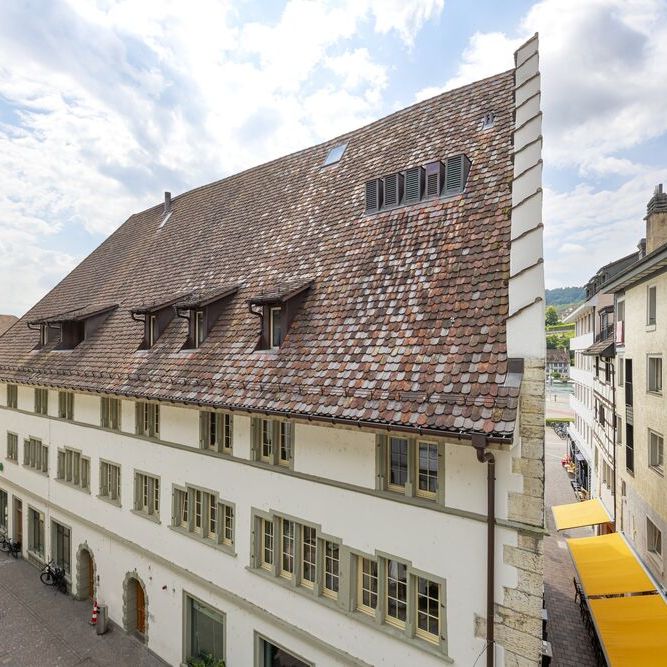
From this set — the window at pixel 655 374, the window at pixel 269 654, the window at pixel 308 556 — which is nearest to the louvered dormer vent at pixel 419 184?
the window at pixel 308 556

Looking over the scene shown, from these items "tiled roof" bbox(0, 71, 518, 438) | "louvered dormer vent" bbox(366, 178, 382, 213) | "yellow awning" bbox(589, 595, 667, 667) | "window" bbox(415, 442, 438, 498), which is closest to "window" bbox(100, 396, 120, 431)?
"tiled roof" bbox(0, 71, 518, 438)

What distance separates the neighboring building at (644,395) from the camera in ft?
50.6

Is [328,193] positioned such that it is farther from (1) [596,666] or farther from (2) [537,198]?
(1) [596,666]

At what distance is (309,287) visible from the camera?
455 inches

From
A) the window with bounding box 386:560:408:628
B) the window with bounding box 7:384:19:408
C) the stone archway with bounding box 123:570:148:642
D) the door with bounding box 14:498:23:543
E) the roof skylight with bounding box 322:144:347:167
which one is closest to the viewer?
the window with bounding box 386:560:408:628

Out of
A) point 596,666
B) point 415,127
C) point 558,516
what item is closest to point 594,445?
point 558,516

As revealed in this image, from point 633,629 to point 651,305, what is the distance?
10.5m

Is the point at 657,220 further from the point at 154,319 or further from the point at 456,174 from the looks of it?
the point at 154,319

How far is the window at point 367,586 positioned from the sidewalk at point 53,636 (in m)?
8.27

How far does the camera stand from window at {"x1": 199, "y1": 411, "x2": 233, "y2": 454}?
11883mm

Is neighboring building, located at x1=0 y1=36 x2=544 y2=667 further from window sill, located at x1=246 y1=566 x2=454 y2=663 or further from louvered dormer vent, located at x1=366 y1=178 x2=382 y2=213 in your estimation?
louvered dormer vent, located at x1=366 y1=178 x2=382 y2=213

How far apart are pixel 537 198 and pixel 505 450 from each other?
4483mm

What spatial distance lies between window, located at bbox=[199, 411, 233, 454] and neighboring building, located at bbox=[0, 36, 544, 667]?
7cm

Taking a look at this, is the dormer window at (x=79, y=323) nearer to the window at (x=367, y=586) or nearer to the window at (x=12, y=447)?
the window at (x=12, y=447)
